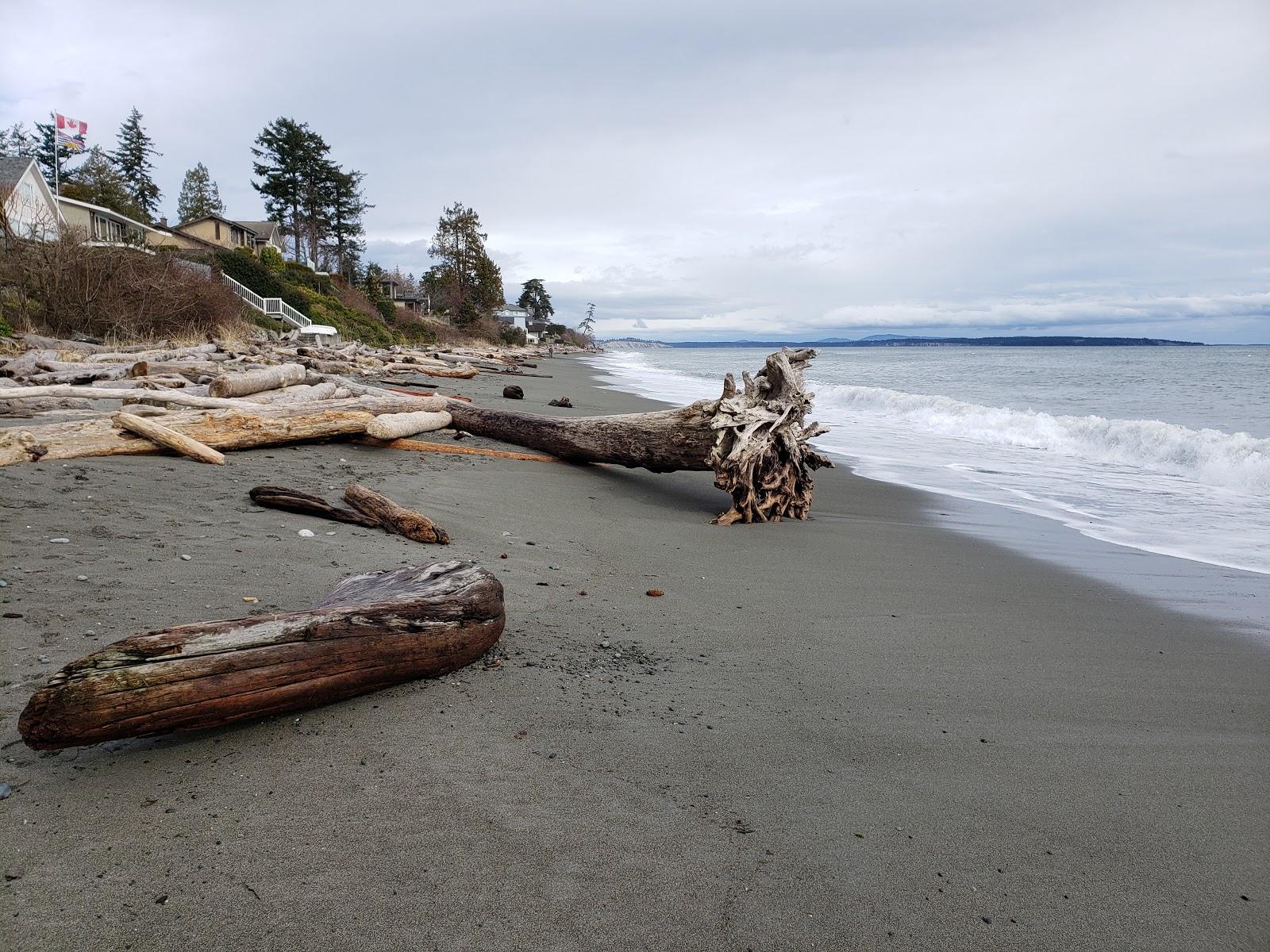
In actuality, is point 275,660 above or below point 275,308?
below

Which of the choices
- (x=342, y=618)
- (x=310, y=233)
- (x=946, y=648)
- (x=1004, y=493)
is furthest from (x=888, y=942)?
(x=310, y=233)

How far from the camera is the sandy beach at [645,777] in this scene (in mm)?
1833

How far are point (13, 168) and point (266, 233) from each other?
2033 centimetres

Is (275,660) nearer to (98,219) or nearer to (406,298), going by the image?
(98,219)

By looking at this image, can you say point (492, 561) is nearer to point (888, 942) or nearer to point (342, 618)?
point (342, 618)

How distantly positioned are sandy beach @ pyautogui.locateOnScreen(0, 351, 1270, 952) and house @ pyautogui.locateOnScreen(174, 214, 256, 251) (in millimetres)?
52419

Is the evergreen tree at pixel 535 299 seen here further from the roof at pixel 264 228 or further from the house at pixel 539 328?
the roof at pixel 264 228

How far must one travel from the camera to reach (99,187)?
48.2m

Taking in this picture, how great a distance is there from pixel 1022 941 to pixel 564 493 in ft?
18.8

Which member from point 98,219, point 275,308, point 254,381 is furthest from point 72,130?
point 254,381

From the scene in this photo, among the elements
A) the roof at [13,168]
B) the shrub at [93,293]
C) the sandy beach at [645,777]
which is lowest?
the sandy beach at [645,777]

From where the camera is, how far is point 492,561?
463 cm

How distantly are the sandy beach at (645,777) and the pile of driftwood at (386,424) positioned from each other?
1.39 meters

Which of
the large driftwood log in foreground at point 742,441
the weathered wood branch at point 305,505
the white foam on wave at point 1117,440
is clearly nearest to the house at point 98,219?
the white foam on wave at point 1117,440
